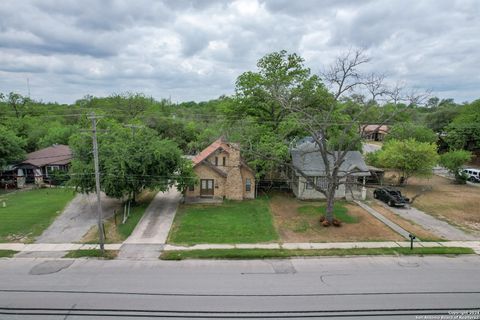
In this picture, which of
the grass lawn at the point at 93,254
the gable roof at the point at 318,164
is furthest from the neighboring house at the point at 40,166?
the gable roof at the point at 318,164

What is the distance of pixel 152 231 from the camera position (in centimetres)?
2025

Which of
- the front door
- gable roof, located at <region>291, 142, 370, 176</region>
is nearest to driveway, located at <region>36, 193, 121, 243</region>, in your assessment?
the front door

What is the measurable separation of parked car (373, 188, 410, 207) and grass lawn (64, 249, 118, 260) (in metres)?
21.7

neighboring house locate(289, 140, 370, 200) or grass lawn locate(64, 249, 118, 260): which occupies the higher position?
neighboring house locate(289, 140, 370, 200)

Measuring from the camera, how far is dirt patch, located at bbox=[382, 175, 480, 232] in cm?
2323

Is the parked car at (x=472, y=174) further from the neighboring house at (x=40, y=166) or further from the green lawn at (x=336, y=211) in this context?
the neighboring house at (x=40, y=166)

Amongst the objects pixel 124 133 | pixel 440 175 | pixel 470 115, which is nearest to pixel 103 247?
pixel 124 133

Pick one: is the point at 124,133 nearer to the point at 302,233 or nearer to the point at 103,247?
the point at 103,247

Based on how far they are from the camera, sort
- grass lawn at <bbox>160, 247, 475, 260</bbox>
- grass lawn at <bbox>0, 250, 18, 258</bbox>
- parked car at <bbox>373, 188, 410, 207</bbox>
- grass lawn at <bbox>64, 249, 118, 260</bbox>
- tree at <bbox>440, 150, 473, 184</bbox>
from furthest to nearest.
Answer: tree at <bbox>440, 150, 473, 184</bbox> < parked car at <bbox>373, 188, 410, 207</bbox> < grass lawn at <bbox>0, 250, 18, 258</bbox> < grass lawn at <bbox>64, 249, 118, 260</bbox> < grass lawn at <bbox>160, 247, 475, 260</bbox>

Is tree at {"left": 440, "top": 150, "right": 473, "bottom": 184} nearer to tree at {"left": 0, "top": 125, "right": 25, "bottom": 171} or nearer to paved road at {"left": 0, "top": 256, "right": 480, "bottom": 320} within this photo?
paved road at {"left": 0, "top": 256, "right": 480, "bottom": 320}

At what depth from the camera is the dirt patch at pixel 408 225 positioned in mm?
19328

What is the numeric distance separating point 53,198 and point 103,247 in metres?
14.8

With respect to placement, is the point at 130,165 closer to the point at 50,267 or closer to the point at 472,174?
the point at 50,267

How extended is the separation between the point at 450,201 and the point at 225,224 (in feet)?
69.7
